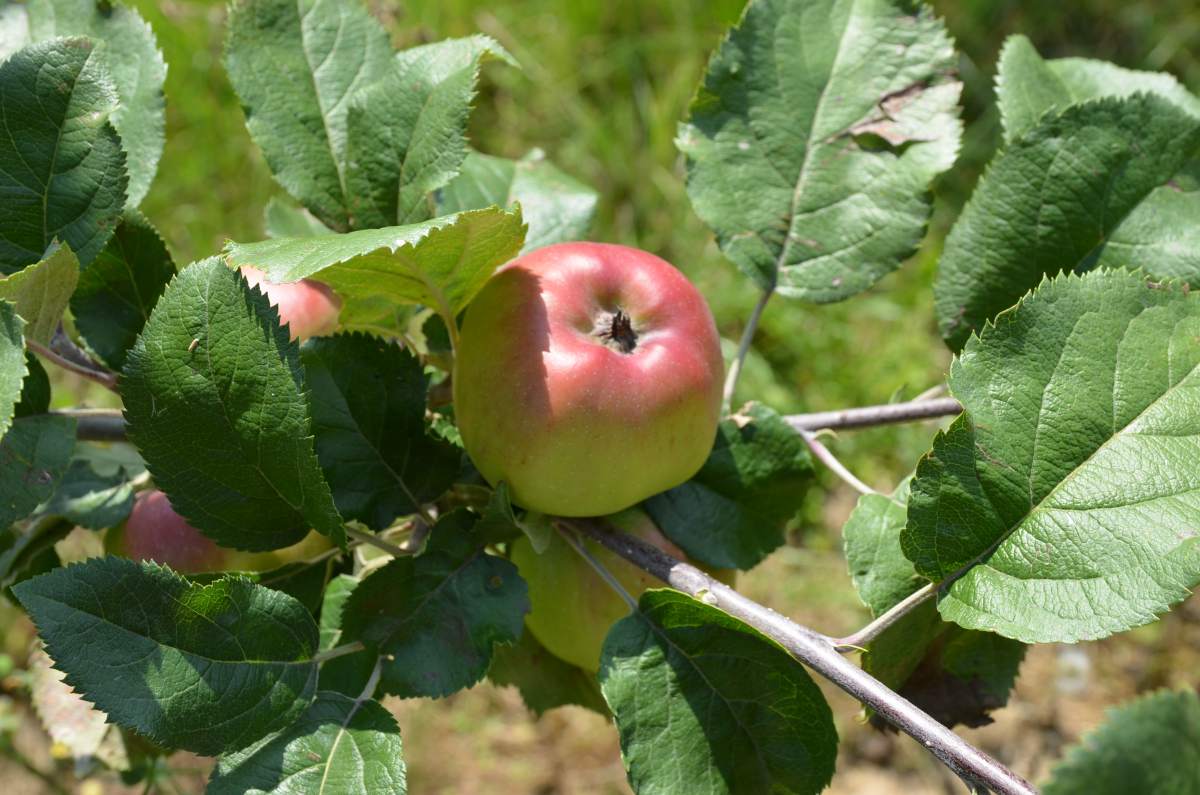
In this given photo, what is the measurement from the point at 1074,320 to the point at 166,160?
2.50m

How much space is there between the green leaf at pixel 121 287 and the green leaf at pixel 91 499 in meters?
0.10

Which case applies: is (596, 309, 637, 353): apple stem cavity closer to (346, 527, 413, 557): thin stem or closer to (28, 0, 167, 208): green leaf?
(346, 527, 413, 557): thin stem

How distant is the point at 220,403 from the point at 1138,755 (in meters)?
0.54

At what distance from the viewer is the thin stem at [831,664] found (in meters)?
0.65

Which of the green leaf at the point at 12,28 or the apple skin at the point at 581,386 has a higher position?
the green leaf at the point at 12,28

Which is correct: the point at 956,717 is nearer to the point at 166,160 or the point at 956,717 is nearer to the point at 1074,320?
the point at 1074,320

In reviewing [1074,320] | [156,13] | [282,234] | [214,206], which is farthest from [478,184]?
[156,13]

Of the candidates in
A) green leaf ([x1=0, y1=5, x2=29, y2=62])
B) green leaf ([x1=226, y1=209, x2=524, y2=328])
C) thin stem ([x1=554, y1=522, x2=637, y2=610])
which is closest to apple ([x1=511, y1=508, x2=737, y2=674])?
thin stem ([x1=554, y1=522, x2=637, y2=610])

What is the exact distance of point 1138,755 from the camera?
0.47m

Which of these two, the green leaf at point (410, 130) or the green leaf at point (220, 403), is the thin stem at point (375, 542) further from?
the green leaf at point (410, 130)

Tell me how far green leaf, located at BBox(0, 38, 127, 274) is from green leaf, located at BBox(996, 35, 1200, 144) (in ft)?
2.33

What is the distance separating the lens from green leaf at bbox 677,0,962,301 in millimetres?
968

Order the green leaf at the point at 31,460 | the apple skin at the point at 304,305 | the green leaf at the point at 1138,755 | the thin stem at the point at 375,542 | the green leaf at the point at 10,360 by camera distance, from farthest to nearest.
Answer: the apple skin at the point at 304,305
the thin stem at the point at 375,542
the green leaf at the point at 31,460
the green leaf at the point at 10,360
the green leaf at the point at 1138,755

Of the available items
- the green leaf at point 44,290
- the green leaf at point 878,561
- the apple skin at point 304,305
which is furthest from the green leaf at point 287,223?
the green leaf at point 878,561
